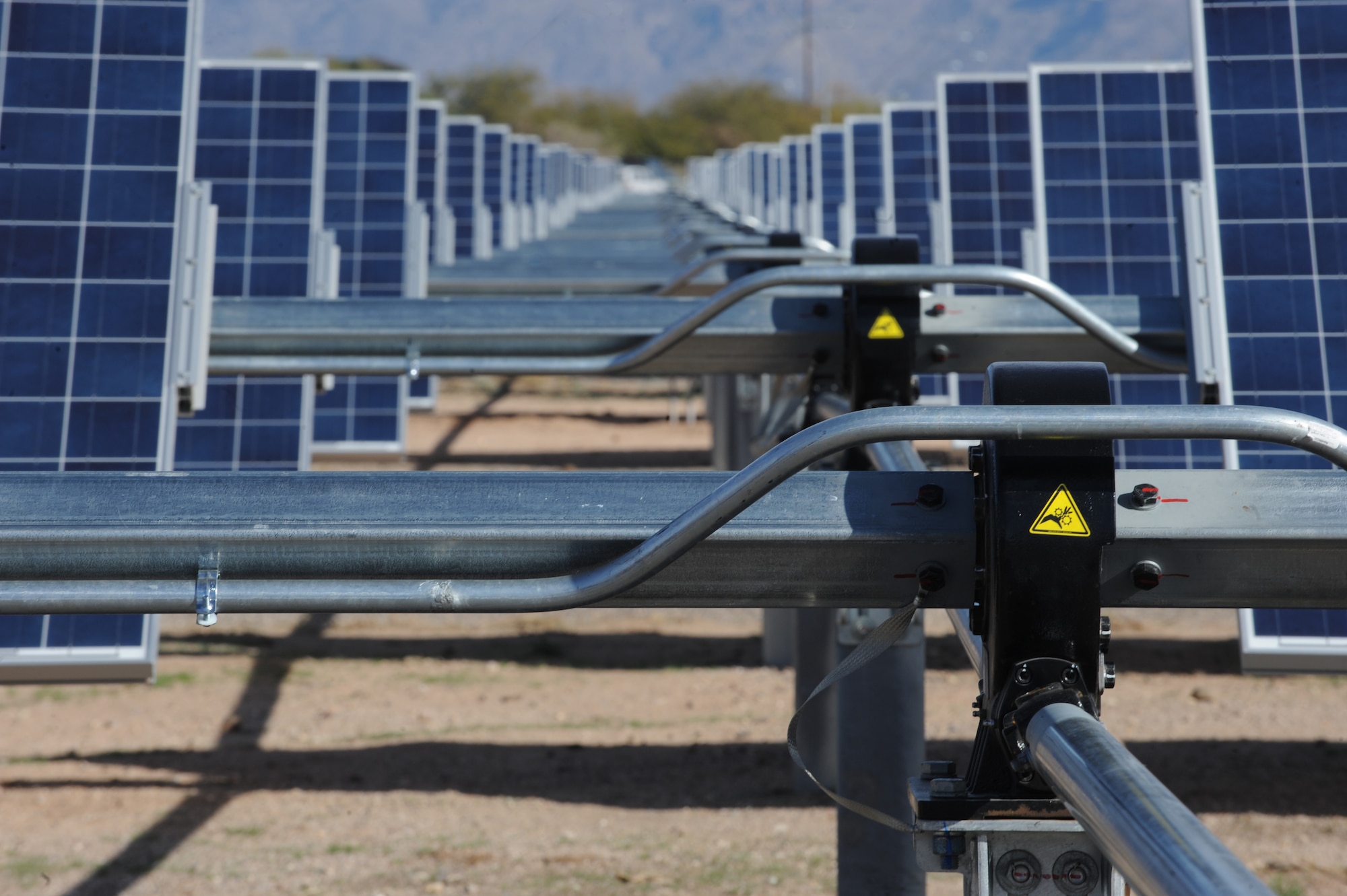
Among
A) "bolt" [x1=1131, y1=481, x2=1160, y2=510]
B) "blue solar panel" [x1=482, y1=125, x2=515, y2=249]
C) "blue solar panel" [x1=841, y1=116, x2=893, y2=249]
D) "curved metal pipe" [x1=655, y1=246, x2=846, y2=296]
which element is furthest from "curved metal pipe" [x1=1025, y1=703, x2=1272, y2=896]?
"blue solar panel" [x1=482, y1=125, x2=515, y2=249]

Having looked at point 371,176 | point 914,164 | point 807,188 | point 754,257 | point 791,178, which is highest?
point 791,178

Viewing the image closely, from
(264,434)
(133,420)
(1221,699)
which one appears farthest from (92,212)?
(1221,699)

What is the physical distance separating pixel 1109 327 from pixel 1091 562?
260 cm

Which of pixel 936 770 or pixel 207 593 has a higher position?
pixel 207 593

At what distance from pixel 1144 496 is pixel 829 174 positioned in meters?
21.0

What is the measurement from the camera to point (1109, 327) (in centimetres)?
419

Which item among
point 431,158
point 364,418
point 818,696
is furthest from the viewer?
point 431,158

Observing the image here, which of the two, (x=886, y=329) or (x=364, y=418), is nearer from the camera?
(x=886, y=329)

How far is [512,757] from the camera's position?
6492mm

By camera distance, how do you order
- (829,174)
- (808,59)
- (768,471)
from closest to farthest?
(768,471), (829,174), (808,59)

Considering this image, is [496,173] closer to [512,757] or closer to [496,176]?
[496,176]

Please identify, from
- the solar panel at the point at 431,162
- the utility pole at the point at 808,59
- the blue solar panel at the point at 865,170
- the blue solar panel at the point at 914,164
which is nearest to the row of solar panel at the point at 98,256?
the blue solar panel at the point at 914,164

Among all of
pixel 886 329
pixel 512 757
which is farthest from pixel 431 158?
pixel 886 329

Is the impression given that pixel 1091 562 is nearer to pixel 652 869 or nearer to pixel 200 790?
pixel 652 869
